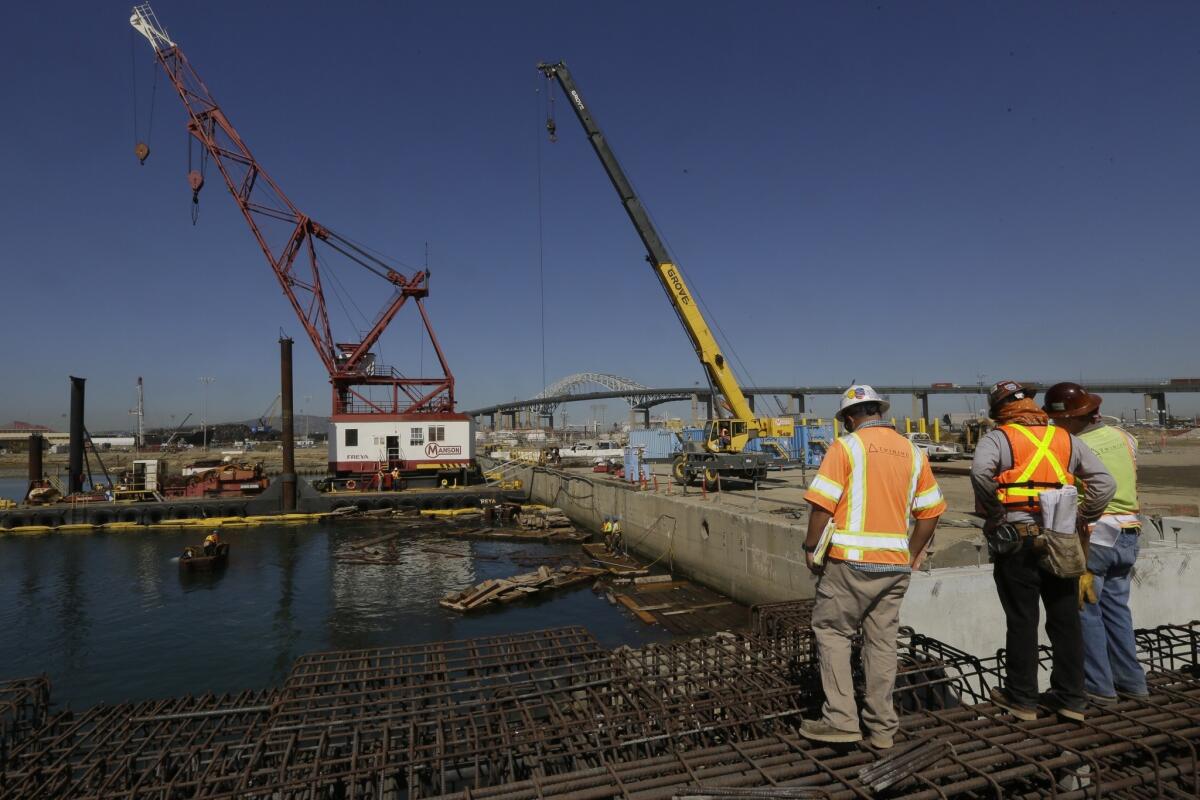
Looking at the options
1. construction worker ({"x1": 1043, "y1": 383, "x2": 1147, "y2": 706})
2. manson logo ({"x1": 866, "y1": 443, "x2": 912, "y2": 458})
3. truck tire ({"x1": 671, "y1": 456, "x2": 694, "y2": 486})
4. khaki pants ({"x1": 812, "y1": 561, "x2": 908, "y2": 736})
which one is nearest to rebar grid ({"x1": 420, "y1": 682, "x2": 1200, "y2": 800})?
khaki pants ({"x1": 812, "y1": 561, "x2": 908, "y2": 736})

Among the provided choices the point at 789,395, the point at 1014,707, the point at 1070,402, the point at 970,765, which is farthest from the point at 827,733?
the point at 789,395

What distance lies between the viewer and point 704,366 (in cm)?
2491

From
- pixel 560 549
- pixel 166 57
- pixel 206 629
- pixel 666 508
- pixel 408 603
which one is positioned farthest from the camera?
pixel 166 57

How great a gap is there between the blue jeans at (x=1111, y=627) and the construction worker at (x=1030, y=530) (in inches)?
15.2

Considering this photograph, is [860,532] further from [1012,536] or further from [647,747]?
[647,747]

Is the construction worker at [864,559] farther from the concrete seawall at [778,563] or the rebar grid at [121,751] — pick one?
the concrete seawall at [778,563]

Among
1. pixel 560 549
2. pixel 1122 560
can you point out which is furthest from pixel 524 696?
pixel 560 549

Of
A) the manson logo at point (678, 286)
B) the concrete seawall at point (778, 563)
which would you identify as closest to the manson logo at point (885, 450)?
the concrete seawall at point (778, 563)

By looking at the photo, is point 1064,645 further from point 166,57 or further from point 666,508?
point 166,57

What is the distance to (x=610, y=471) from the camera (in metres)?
32.3

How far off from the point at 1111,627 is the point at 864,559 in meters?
2.23

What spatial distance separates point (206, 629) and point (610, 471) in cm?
2075

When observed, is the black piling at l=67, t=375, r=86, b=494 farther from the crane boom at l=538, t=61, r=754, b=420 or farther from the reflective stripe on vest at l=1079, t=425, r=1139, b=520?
the reflective stripe on vest at l=1079, t=425, r=1139, b=520

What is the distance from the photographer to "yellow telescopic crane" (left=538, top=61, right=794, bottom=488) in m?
22.9
